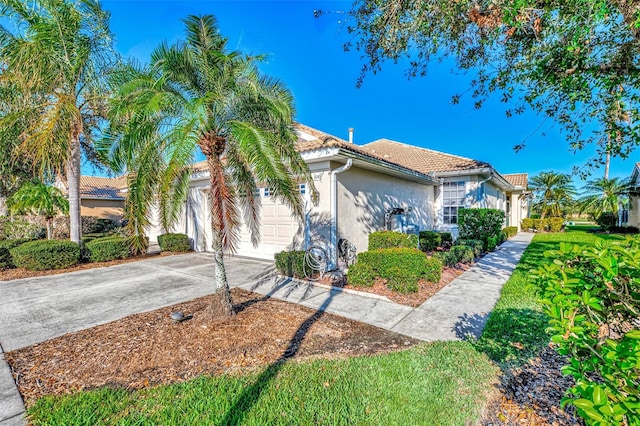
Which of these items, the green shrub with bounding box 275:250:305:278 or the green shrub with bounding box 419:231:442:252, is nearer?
the green shrub with bounding box 275:250:305:278

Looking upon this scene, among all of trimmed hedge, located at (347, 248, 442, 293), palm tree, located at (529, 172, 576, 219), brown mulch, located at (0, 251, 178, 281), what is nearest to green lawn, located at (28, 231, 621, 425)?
trimmed hedge, located at (347, 248, 442, 293)

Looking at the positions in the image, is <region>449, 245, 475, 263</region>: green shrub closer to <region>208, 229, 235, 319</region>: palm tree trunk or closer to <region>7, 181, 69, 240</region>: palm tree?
<region>208, 229, 235, 319</region>: palm tree trunk

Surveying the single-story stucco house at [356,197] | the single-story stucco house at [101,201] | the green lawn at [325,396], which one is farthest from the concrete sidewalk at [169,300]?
the single-story stucco house at [101,201]

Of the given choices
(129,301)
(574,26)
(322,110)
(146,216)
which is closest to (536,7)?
(574,26)

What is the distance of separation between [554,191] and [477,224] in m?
20.7

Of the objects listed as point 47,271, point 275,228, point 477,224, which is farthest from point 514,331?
point 47,271

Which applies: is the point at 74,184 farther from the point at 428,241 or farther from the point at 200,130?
the point at 428,241

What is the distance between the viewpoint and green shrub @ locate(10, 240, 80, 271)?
29.5 ft

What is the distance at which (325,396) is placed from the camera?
290cm

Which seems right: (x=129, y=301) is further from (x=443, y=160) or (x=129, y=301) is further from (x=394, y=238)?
(x=443, y=160)

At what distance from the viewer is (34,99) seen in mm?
9180

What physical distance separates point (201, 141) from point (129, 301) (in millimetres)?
4089

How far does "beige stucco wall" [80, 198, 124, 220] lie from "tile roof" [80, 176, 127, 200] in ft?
1.76

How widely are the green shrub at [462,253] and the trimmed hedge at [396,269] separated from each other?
250cm
